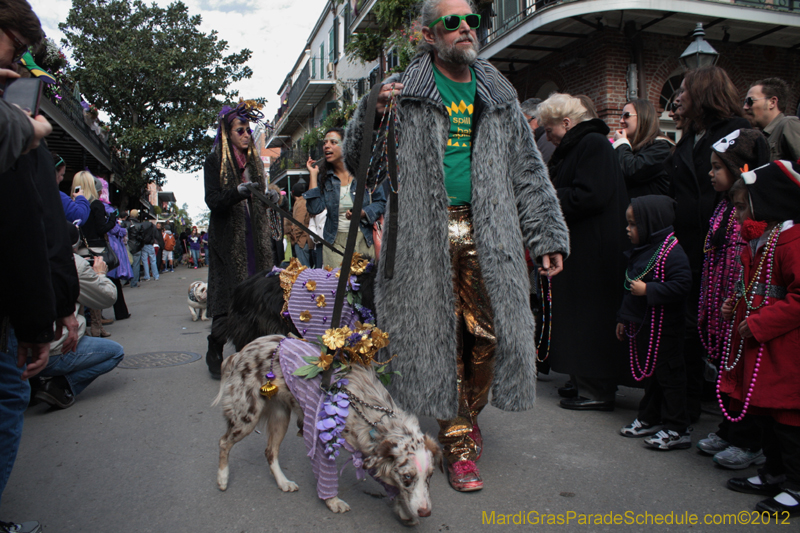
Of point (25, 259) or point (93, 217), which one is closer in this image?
point (25, 259)

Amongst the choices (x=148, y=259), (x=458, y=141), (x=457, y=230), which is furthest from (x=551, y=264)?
(x=148, y=259)

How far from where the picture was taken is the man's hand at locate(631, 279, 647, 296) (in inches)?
141

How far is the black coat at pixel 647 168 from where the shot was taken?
169 inches

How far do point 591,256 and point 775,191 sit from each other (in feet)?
4.75

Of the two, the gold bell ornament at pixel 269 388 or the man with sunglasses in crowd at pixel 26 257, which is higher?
the man with sunglasses in crowd at pixel 26 257

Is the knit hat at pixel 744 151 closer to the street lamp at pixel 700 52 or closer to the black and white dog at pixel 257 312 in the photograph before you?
the black and white dog at pixel 257 312

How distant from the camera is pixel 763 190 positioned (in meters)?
2.79

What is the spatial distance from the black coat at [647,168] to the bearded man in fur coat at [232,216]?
3.19 metres

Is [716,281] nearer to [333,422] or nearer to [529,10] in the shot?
[333,422]

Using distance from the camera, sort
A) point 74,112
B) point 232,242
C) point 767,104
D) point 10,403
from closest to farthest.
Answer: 1. point 10,403
2. point 767,104
3. point 232,242
4. point 74,112

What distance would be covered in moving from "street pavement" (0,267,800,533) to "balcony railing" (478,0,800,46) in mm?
11009

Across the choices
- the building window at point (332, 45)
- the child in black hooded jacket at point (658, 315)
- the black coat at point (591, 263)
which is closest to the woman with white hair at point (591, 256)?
the black coat at point (591, 263)

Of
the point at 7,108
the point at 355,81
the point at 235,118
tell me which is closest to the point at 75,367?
the point at 235,118

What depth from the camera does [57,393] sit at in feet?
14.6
